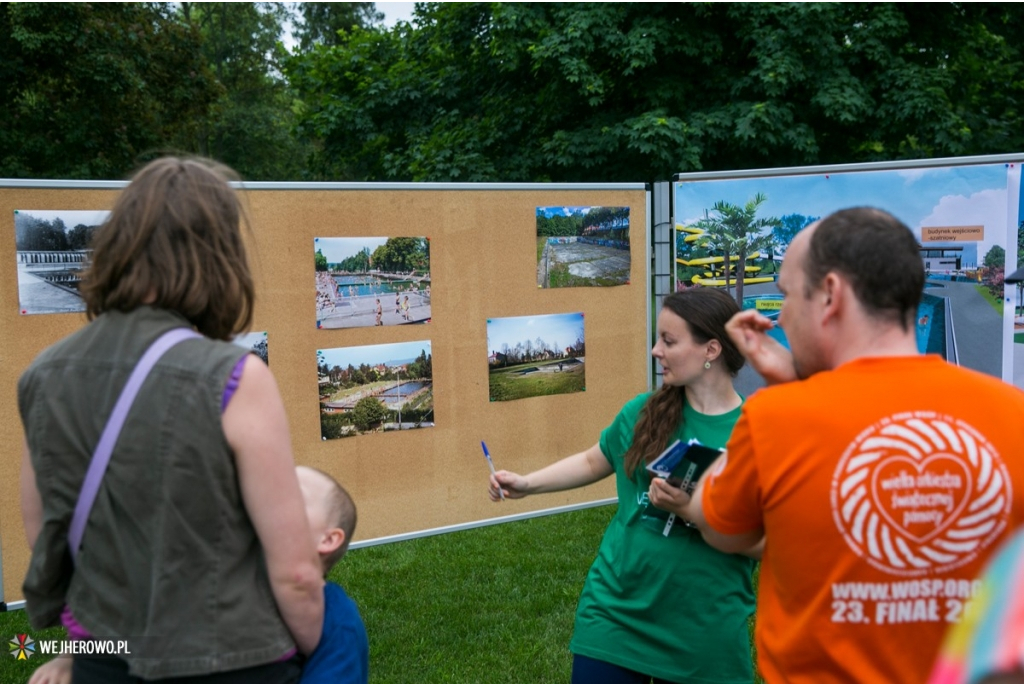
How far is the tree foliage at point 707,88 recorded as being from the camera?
12.9 meters

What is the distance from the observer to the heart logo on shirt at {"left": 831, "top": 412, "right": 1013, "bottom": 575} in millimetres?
1509

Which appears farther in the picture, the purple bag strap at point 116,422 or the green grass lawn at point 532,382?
the green grass lawn at point 532,382

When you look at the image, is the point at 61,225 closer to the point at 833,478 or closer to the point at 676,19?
the point at 833,478

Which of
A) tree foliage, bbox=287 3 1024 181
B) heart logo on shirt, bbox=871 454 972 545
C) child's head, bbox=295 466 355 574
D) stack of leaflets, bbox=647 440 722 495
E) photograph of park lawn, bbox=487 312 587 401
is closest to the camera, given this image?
heart logo on shirt, bbox=871 454 972 545

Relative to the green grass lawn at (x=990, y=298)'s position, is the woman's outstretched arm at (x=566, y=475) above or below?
below

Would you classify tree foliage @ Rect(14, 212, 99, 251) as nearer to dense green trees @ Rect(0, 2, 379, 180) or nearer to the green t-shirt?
the green t-shirt

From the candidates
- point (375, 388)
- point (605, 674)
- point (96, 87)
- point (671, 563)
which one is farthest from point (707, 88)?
point (605, 674)

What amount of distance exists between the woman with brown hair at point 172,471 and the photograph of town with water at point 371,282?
8.14ft

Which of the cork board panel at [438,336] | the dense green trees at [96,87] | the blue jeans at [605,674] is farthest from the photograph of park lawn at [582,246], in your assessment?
the dense green trees at [96,87]

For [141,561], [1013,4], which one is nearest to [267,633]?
[141,561]

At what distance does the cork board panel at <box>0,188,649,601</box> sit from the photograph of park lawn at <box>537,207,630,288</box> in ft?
0.16

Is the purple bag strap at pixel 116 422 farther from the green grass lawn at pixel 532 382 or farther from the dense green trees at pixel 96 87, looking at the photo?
the dense green trees at pixel 96 87

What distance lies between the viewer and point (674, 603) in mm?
2611

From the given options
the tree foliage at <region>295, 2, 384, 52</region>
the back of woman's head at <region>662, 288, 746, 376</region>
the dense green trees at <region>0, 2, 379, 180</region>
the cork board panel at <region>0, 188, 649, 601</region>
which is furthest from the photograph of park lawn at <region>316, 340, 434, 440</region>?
the tree foliage at <region>295, 2, 384, 52</region>
